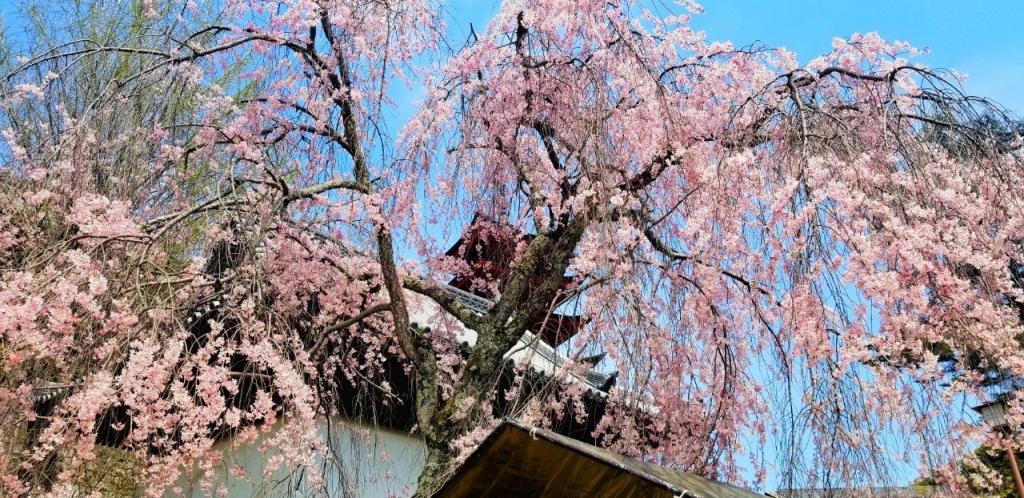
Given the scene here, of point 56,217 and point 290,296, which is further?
point 290,296

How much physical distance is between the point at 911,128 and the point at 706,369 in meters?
2.08

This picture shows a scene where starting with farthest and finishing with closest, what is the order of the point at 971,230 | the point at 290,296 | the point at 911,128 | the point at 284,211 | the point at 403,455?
the point at 403,455
the point at 290,296
the point at 284,211
the point at 911,128
the point at 971,230

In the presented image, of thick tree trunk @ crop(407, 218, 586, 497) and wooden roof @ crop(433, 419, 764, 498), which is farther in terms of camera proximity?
thick tree trunk @ crop(407, 218, 586, 497)

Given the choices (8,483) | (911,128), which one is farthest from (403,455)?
(911,128)

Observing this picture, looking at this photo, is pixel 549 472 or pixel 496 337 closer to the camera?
pixel 549 472

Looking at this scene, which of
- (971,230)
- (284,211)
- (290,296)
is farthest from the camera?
(290,296)

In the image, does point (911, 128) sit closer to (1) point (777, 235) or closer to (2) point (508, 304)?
(1) point (777, 235)

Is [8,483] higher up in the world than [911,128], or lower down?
lower down

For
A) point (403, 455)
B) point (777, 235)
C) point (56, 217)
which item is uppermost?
point (777, 235)

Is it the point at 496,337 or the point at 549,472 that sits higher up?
the point at 496,337

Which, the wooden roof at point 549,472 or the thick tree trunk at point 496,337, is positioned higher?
the thick tree trunk at point 496,337

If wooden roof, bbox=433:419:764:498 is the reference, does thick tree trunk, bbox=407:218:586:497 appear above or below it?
above

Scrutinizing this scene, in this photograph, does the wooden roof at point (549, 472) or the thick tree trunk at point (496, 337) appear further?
the thick tree trunk at point (496, 337)

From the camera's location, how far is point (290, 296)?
218 inches
